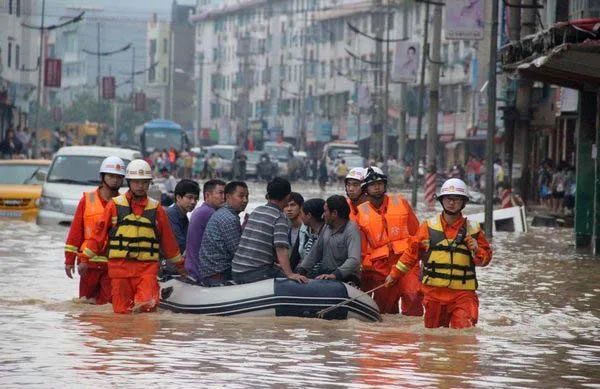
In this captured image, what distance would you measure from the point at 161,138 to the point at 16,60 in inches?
418

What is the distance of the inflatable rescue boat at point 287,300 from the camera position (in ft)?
53.7

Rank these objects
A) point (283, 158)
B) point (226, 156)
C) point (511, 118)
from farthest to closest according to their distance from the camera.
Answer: point (283, 158) < point (226, 156) < point (511, 118)

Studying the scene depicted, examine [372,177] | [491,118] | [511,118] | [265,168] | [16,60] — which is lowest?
[265,168]

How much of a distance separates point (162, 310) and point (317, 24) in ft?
411

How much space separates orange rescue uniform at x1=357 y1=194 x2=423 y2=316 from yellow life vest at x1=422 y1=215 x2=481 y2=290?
1894 millimetres

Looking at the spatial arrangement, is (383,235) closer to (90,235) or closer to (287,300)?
(287,300)

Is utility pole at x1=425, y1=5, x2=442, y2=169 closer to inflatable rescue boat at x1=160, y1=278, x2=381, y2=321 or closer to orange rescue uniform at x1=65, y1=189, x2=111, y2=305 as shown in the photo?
orange rescue uniform at x1=65, y1=189, x2=111, y2=305

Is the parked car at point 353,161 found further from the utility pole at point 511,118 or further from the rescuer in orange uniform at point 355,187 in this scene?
the rescuer in orange uniform at point 355,187

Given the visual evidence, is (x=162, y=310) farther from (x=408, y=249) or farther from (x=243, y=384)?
(x=243, y=384)

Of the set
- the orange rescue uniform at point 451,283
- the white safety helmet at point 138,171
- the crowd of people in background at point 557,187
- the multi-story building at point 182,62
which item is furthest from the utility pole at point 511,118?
the multi-story building at point 182,62

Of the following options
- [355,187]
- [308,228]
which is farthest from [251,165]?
[308,228]

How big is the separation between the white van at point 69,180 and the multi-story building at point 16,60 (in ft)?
153

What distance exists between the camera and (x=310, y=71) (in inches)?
5630

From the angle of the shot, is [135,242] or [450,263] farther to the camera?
[135,242]
